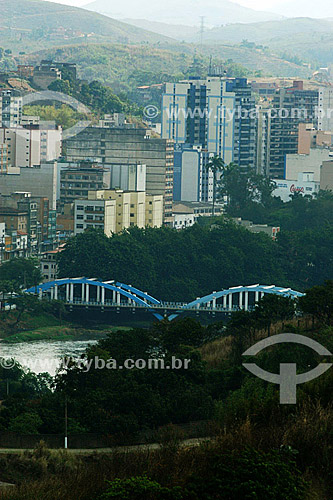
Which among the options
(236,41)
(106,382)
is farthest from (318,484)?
(236,41)

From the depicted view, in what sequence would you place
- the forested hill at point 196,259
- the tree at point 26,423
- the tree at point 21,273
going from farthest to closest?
the forested hill at point 196,259, the tree at point 21,273, the tree at point 26,423

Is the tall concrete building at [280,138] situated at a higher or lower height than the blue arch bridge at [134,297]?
higher

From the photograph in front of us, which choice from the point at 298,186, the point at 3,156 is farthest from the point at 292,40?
the point at 3,156

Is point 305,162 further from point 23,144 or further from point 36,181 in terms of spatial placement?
point 36,181

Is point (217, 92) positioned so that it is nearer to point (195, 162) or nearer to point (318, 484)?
point (195, 162)

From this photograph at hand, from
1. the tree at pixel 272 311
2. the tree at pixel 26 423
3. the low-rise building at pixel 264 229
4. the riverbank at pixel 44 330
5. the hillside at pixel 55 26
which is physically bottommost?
the riverbank at pixel 44 330

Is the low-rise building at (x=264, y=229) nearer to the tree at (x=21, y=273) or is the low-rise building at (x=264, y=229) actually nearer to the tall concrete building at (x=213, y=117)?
the tree at (x=21, y=273)

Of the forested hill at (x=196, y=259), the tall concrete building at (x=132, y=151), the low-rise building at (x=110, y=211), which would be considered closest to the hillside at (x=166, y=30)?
the tall concrete building at (x=132, y=151)

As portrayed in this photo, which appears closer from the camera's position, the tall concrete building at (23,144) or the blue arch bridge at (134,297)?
the blue arch bridge at (134,297)
